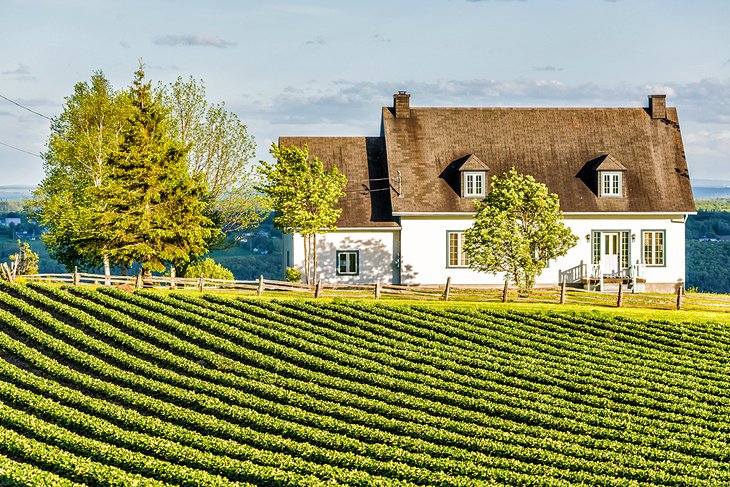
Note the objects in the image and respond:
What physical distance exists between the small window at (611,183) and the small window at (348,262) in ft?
45.3

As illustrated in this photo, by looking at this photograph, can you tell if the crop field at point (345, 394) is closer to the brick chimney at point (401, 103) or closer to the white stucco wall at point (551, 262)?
the white stucco wall at point (551, 262)

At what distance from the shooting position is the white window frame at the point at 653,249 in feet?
163

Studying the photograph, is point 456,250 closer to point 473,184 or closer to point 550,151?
point 473,184

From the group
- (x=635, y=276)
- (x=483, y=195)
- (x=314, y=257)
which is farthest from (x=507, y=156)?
(x=314, y=257)

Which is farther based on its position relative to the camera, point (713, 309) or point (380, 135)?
point (380, 135)

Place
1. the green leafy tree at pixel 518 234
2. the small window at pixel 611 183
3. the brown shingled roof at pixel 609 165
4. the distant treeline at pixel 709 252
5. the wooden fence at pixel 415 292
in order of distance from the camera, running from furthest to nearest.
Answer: the distant treeline at pixel 709 252, the small window at pixel 611 183, the brown shingled roof at pixel 609 165, the green leafy tree at pixel 518 234, the wooden fence at pixel 415 292

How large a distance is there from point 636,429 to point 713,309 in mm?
18522

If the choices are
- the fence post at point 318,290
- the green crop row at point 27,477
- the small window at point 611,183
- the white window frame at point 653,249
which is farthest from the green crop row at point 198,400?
the white window frame at point 653,249

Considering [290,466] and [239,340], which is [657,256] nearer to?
[239,340]

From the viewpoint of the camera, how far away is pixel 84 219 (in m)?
46.9

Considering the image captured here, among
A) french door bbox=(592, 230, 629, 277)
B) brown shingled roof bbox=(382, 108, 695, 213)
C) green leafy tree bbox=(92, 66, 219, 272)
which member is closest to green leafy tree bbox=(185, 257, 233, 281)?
green leafy tree bbox=(92, 66, 219, 272)

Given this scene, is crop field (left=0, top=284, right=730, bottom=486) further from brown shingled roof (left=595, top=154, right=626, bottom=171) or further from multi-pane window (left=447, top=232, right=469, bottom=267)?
brown shingled roof (left=595, top=154, right=626, bottom=171)

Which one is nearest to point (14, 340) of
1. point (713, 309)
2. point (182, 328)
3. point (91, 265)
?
point (182, 328)

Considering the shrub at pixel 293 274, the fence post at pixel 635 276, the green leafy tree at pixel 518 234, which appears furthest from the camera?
the fence post at pixel 635 276
